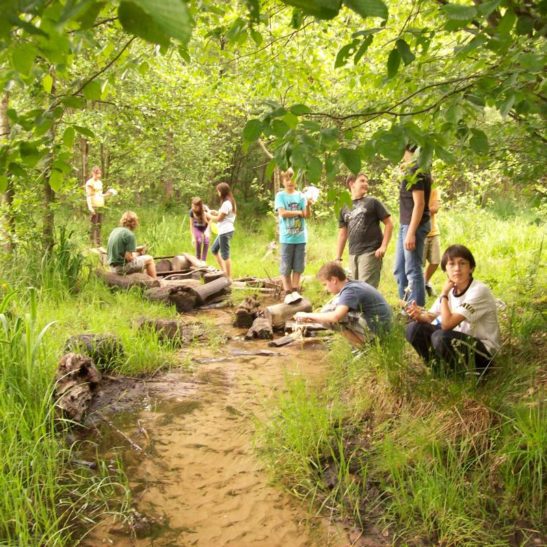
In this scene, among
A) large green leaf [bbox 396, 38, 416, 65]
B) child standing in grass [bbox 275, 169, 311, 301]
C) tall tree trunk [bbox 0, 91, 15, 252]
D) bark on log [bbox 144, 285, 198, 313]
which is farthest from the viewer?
bark on log [bbox 144, 285, 198, 313]

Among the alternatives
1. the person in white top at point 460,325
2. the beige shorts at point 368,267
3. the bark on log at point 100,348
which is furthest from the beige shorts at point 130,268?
the person in white top at point 460,325

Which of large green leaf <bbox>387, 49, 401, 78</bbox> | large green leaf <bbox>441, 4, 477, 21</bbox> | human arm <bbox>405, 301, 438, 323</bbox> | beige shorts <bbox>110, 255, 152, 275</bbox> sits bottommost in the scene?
beige shorts <bbox>110, 255, 152, 275</bbox>

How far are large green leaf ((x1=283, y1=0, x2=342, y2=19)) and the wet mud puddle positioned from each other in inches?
96.8

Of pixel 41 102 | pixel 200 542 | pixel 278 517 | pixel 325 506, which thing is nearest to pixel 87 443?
pixel 200 542

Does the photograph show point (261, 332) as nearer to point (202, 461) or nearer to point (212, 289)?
point (212, 289)

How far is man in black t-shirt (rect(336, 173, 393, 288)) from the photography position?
5.13 meters

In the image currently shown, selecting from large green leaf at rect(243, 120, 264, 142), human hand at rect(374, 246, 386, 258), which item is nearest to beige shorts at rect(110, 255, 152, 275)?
human hand at rect(374, 246, 386, 258)

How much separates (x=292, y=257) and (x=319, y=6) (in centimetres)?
603

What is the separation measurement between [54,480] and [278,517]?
128cm

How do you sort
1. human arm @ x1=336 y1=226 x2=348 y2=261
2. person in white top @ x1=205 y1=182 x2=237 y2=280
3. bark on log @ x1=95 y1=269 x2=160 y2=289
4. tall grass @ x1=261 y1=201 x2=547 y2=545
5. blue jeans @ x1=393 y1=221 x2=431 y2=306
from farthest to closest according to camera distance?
person in white top @ x1=205 y1=182 x2=237 y2=280 < bark on log @ x1=95 y1=269 x2=160 y2=289 < human arm @ x1=336 y1=226 x2=348 y2=261 < blue jeans @ x1=393 y1=221 x2=431 y2=306 < tall grass @ x1=261 y1=201 x2=547 y2=545

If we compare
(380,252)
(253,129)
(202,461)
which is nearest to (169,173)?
(380,252)

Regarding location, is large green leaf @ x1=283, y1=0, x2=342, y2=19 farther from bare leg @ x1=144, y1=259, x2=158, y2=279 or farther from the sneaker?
bare leg @ x1=144, y1=259, x2=158, y2=279

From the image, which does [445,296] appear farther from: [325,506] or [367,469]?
[325,506]

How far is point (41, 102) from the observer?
2381mm
